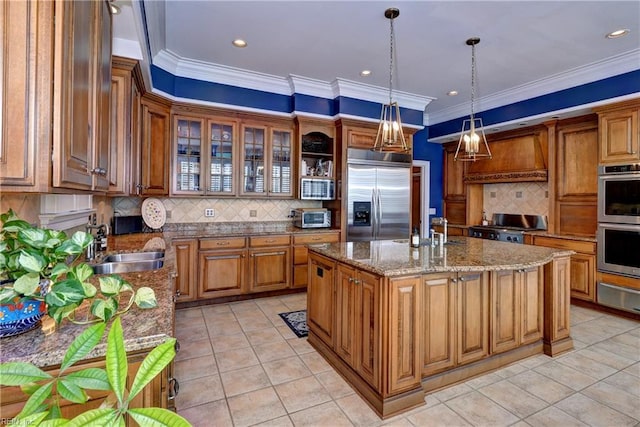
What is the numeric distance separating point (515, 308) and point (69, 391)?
9.42 ft

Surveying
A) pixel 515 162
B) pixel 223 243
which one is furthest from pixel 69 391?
pixel 515 162

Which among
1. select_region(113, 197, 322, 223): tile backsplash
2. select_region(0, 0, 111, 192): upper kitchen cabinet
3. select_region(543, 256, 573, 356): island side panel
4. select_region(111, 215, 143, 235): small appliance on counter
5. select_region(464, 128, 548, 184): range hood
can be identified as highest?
select_region(464, 128, 548, 184): range hood

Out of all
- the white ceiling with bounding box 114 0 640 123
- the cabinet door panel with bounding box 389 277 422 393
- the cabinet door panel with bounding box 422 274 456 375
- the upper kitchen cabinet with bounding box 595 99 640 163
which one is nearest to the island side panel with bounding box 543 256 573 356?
the cabinet door panel with bounding box 422 274 456 375

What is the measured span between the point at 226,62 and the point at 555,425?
460 centimetres

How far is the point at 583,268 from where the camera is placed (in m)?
4.03

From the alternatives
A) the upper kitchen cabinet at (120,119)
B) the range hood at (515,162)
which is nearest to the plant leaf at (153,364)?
the upper kitchen cabinet at (120,119)

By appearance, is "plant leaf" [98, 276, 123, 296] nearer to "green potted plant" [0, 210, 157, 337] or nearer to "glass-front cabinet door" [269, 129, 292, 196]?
"green potted plant" [0, 210, 157, 337]

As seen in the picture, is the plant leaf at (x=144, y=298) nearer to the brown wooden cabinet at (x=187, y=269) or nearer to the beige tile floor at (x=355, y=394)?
the beige tile floor at (x=355, y=394)

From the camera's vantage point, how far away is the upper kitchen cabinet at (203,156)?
4.08 meters

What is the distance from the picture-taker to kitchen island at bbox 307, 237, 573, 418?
6.59 ft

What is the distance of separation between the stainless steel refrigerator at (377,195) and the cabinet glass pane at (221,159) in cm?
170

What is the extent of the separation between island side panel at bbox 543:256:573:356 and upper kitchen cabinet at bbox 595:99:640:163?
188 centimetres

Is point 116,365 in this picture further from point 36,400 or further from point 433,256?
point 433,256

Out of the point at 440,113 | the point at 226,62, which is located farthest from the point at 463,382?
the point at 440,113
